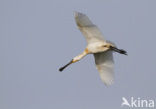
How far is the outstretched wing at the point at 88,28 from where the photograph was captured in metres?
22.5

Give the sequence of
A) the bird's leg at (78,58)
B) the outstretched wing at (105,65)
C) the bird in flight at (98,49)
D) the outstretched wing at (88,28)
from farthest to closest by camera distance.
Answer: the bird's leg at (78,58) < the outstretched wing at (105,65) < the bird in flight at (98,49) < the outstretched wing at (88,28)

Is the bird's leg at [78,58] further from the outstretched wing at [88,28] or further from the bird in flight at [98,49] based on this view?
the outstretched wing at [88,28]

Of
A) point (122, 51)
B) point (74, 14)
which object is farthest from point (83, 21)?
point (122, 51)

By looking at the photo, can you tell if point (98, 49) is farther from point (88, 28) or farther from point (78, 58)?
point (78, 58)

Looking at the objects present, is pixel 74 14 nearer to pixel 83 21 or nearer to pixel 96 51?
pixel 83 21

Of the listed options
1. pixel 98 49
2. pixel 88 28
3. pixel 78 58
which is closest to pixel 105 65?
pixel 98 49

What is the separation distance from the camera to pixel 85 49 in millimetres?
24141

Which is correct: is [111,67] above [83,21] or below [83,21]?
below

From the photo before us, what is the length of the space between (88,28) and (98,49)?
1061mm

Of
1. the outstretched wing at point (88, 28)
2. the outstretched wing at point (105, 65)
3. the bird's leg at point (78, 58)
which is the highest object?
the outstretched wing at point (88, 28)

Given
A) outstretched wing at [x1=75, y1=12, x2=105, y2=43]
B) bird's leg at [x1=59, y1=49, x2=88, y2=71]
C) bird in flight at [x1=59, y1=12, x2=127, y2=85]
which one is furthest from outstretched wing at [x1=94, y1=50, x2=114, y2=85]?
outstretched wing at [x1=75, y1=12, x2=105, y2=43]

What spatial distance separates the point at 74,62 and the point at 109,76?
1.79 metres

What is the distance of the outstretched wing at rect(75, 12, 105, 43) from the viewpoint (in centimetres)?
2253

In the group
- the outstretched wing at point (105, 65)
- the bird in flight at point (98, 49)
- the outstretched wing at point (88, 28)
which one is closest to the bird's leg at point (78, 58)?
the bird in flight at point (98, 49)
